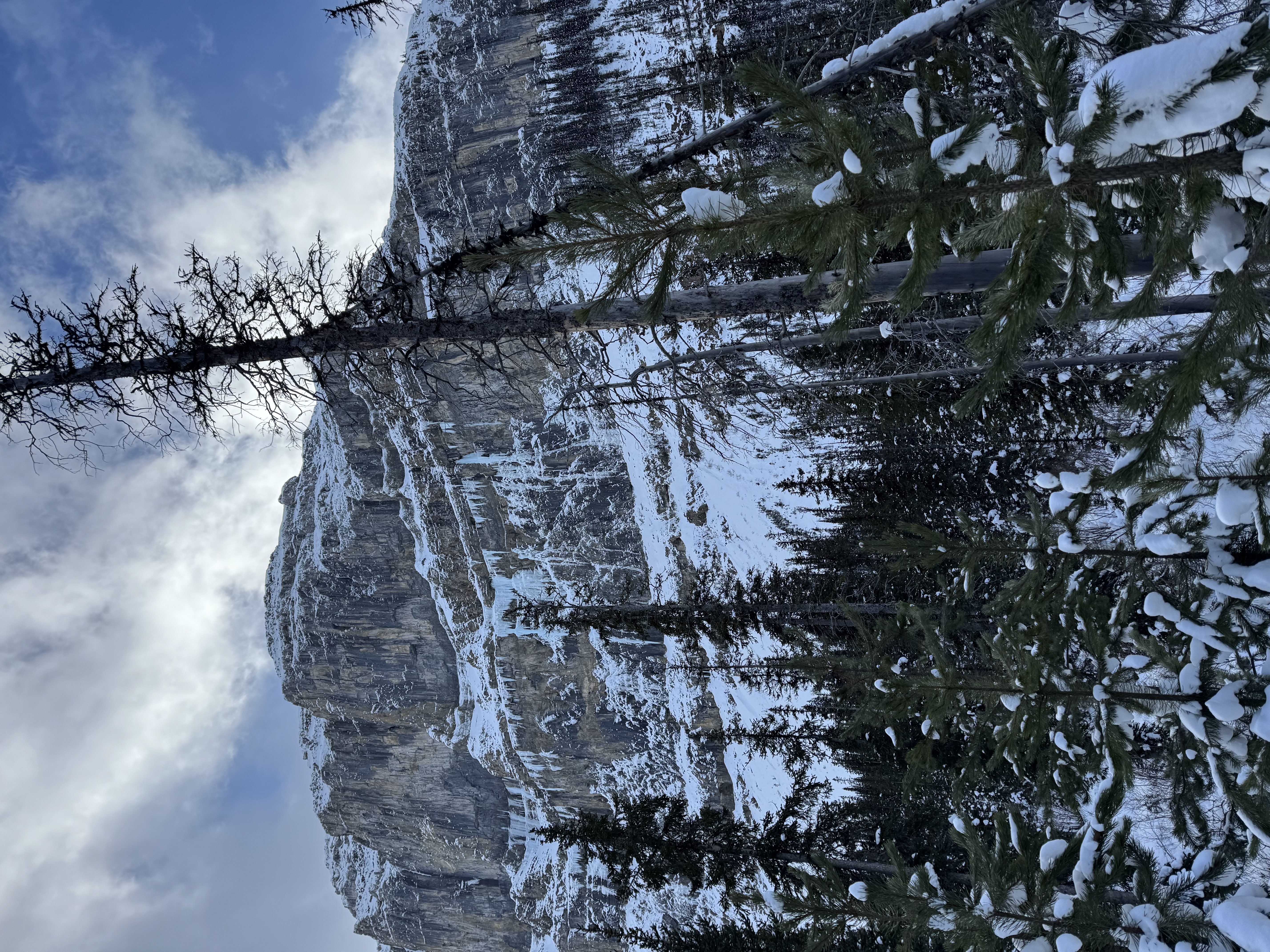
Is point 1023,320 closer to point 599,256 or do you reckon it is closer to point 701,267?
point 599,256

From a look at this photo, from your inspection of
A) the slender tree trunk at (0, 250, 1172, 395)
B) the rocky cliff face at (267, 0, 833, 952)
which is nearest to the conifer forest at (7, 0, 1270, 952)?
the slender tree trunk at (0, 250, 1172, 395)

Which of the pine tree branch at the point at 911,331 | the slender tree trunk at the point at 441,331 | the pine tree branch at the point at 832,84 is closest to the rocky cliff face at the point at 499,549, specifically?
the pine tree branch at the point at 832,84

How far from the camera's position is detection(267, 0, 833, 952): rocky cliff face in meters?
20.1

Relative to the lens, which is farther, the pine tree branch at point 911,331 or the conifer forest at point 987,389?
the pine tree branch at point 911,331

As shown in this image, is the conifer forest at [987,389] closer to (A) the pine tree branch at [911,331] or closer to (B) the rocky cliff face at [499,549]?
(A) the pine tree branch at [911,331]

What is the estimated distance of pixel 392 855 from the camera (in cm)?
3197

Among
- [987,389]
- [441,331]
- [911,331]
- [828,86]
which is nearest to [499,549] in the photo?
[911,331]

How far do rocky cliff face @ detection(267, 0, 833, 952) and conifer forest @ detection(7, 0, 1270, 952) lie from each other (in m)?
3.90

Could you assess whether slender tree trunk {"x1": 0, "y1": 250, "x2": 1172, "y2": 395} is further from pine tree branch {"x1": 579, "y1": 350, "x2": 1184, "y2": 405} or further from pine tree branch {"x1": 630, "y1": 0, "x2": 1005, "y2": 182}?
pine tree branch {"x1": 579, "y1": 350, "x2": 1184, "y2": 405}

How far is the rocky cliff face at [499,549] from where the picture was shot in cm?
2008

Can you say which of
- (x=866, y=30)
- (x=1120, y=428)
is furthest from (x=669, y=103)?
(x=1120, y=428)

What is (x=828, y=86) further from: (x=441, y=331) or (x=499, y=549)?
(x=499, y=549)

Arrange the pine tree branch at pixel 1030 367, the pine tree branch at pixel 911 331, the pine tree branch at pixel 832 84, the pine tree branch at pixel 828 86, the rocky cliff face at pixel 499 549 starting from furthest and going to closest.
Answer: the rocky cliff face at pixel 499 549, the pine tree branch at pixel 1030 367, the pine tree branch at pixel 832 84, the pine tree branch at pixel 911 331, the pine tree branch at pixel 828 86

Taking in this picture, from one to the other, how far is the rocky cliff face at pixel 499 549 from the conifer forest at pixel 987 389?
12.8 feet
